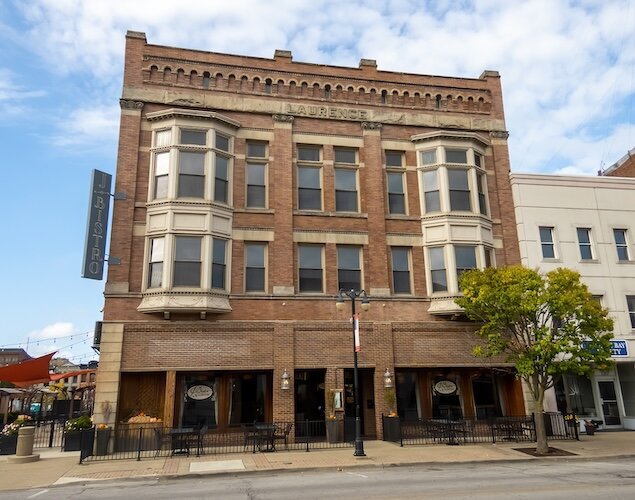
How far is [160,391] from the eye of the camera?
66.3 ft

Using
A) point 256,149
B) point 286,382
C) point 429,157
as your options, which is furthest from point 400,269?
point 256,149

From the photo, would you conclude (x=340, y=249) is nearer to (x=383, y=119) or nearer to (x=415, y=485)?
(x=383, y=119)

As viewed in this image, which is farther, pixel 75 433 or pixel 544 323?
pixel 75 433

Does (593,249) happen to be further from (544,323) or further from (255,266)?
(255,266)

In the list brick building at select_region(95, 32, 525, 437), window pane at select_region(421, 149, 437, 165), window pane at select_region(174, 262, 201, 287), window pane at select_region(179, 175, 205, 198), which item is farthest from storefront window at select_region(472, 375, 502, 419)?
window pane at select_region(179, 175, 205, 198)

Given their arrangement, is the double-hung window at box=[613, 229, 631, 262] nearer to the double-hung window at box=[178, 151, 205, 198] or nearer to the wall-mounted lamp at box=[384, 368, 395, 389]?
the wall-mounted lamp at box=[384, 368, 395, 389]

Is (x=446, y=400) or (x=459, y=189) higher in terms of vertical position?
(x=459, y=189)

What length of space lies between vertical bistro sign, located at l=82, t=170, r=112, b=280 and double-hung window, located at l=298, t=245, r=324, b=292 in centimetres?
798

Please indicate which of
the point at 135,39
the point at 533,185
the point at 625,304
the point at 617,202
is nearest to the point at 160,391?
the point at 135,39

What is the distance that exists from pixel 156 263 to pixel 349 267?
8127 mm

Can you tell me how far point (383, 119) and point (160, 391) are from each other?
15697mm

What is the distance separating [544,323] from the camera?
17.9 metres

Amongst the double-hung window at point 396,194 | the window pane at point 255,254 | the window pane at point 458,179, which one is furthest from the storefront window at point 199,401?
the window pane at point 458,179

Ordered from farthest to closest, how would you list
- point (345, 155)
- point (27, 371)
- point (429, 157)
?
point (429, 157) → point (345, 155) → point (27, 371)
